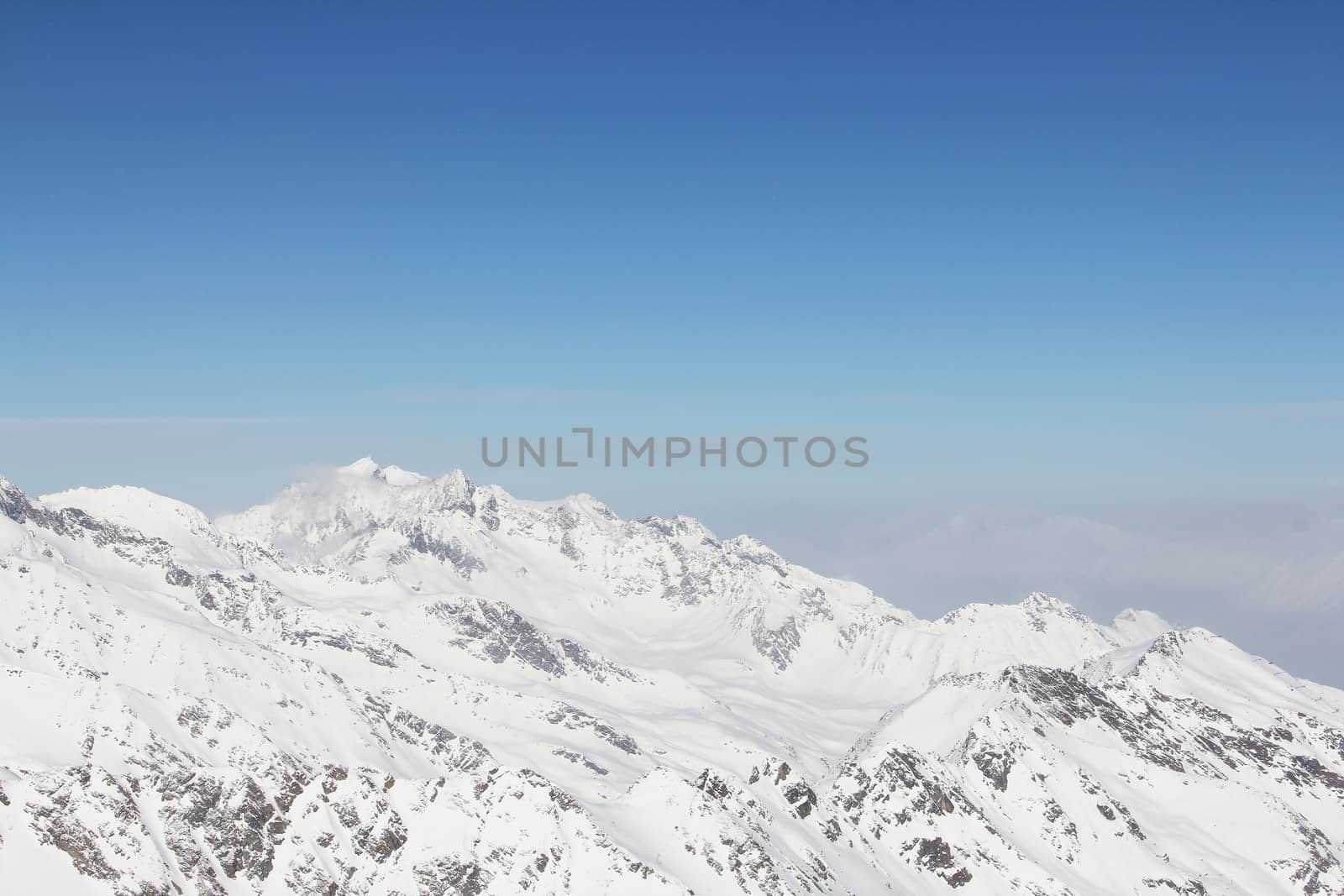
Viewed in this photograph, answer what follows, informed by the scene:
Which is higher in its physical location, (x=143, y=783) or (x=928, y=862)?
(x=143, y=783)

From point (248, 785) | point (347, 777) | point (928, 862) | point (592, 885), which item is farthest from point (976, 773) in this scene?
point (248, 785)

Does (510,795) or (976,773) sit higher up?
(510,795)

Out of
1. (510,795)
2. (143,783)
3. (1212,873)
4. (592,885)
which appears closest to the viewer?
(592,885)

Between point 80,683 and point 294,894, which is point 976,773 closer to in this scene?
point 294,894

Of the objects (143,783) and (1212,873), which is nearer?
(143,783)

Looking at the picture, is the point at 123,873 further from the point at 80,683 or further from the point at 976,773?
the point at 976,773

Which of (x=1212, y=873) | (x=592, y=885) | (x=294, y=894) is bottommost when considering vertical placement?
(x=1212, y=873)

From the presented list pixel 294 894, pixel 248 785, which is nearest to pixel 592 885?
pixel 294 894

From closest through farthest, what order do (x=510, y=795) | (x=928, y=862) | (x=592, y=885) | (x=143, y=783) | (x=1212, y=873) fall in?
(x=592, y=885), (x=510, y=795), (x=143, y=783), (x=928, y=862), (x=1212, y=873)

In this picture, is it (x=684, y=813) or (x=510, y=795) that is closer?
(x=510, y=795)
